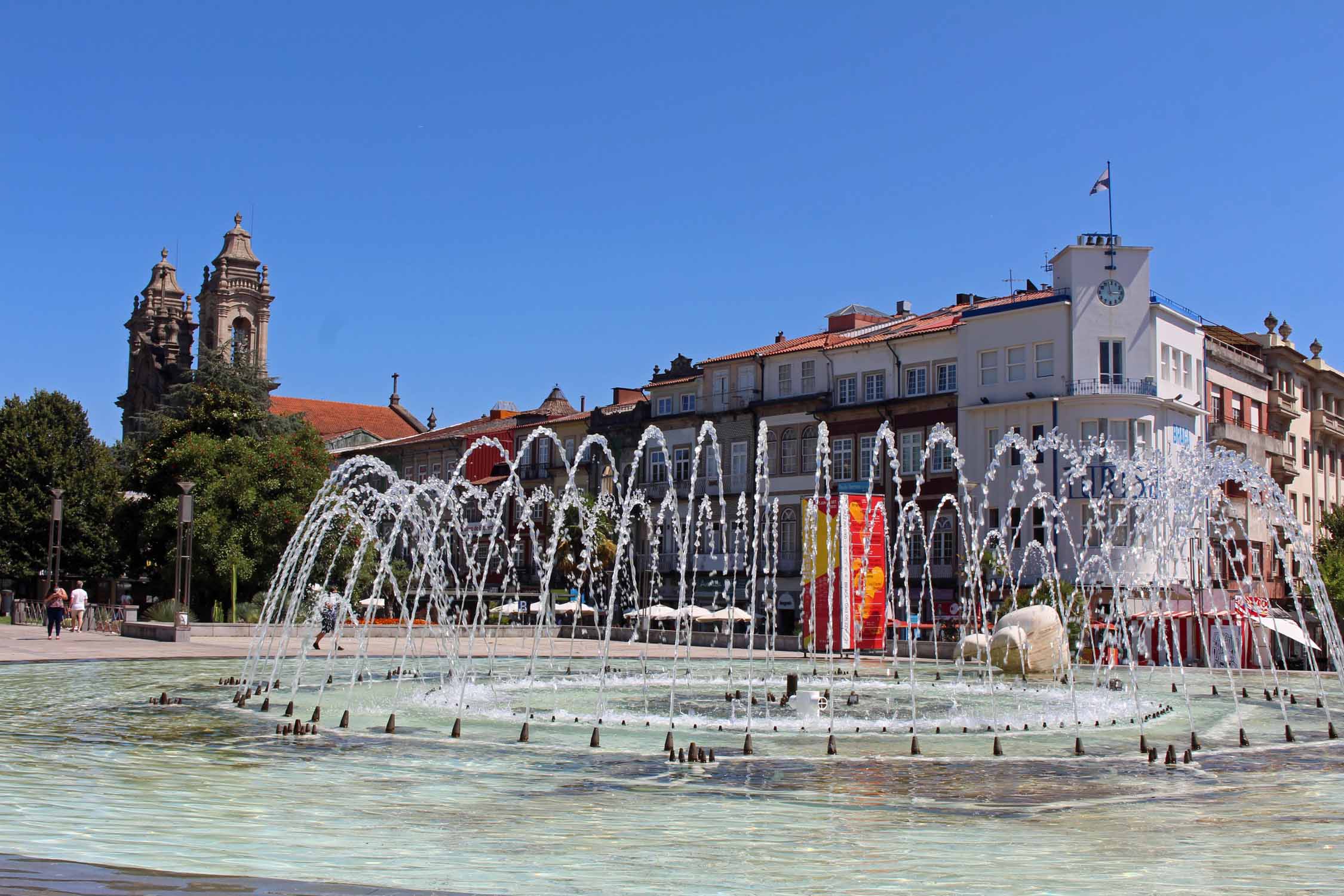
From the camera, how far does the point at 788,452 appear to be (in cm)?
6119

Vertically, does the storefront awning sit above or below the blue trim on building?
below

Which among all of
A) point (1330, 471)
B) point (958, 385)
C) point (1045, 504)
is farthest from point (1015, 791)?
point (1330, 471)

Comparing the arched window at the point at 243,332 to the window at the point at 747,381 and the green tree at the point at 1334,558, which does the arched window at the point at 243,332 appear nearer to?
the window at the point at 747,381

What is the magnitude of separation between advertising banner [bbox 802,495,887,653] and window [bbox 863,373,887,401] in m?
22.0

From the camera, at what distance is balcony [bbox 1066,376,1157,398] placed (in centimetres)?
5147

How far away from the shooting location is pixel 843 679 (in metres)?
26.2

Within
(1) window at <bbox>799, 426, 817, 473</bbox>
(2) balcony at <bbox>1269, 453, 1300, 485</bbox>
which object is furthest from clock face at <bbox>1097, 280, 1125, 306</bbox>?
(2) balcony at <bbox>1269, 453, 1300, 485</bbox>

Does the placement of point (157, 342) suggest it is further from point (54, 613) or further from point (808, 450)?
point (54, 613)

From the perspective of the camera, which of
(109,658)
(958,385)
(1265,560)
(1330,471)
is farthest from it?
(1330,471)

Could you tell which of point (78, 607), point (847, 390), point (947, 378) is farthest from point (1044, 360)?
point (78, 607)

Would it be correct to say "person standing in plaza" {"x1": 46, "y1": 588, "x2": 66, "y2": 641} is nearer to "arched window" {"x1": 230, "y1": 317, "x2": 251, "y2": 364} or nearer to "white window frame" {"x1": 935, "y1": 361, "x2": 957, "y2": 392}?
"white window frame" {"x1": 935, "y1": 361, "x2": 957, "y2": 392}

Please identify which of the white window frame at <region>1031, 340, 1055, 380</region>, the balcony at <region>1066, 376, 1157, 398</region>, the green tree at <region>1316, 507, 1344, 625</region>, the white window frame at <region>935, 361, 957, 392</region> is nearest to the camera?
the green tree at <region>1316, 507, 1344, 625</region>

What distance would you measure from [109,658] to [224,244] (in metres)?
95.1

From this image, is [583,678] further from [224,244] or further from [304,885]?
[224,244]
